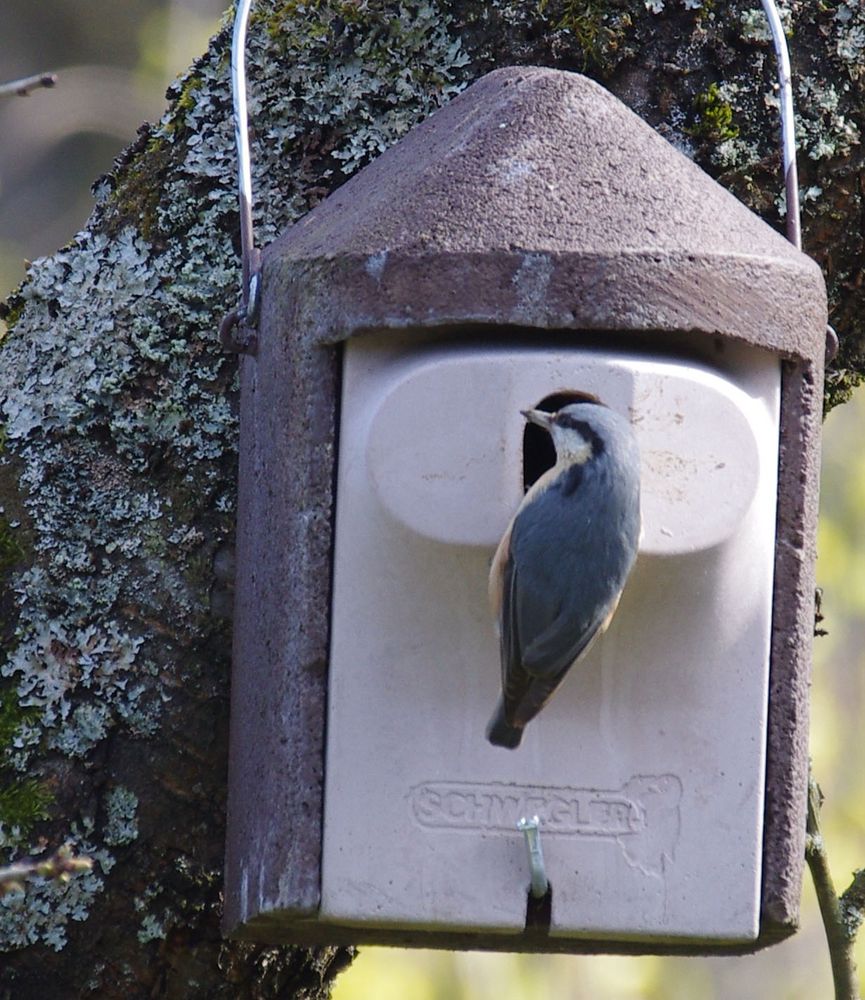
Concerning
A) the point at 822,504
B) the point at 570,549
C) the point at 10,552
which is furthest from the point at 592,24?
the point at 822,504

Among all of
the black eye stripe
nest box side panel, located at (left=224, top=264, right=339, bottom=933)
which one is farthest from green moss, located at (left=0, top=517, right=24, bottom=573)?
the black eye stripe

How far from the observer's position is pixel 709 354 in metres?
2.43

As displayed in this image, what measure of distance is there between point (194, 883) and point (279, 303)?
3.16 ft

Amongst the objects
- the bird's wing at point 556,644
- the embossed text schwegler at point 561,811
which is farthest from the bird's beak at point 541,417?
the embossed text schwegler at point 561,811

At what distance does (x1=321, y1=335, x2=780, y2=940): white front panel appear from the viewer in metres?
2.30

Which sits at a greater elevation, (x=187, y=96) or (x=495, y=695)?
(x=187, y=96)

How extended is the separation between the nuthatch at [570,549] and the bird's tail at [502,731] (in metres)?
0.06

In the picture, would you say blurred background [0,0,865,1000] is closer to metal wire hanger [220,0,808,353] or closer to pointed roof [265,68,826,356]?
metal wire hanger [220,0,808,353]

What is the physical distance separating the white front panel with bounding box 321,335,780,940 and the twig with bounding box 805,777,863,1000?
29.2 inches

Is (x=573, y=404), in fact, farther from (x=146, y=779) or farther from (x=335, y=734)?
(x=146, y=779)

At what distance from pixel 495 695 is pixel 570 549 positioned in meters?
0.25

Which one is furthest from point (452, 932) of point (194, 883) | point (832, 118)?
point (832, 118)

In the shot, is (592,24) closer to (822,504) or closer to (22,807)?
(22,807)

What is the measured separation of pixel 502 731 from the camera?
233cm
